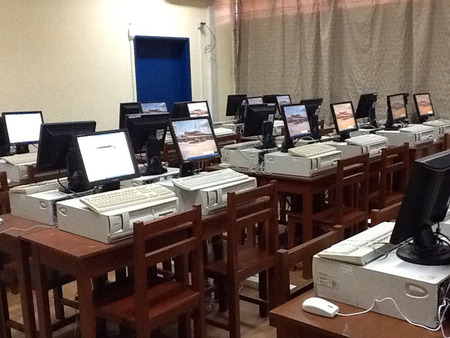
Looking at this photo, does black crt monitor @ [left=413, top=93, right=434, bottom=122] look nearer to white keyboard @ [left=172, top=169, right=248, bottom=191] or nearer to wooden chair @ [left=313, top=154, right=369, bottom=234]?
wooden chair @ [left=313, top=154, right=369, bottom=234]

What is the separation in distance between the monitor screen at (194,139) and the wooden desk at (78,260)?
94 cm

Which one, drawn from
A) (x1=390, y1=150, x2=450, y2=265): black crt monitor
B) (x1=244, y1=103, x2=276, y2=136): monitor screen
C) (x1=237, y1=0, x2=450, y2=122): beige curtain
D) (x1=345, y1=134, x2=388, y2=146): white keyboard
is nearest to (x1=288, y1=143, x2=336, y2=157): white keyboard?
(x1=345, y1=134, x2=388, y2=146): white keyboard

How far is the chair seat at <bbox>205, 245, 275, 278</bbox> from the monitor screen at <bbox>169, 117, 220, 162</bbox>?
66 cm

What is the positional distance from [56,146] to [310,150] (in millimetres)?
1890

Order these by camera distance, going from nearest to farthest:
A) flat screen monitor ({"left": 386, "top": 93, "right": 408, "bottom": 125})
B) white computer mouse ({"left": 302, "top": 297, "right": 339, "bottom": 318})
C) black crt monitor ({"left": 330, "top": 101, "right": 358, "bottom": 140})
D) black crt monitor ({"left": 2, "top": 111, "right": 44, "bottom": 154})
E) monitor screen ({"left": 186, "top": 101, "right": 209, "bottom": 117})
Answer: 1. white computer mouse ({"left": 302, "top": 297, "right": 339, "bottom": 318})
2. black crt monitor ({"left": 330, "top": 101, "right": 358, "bottom": 140})
3. black crt monitor ({"left": 2, "top": 111, "right": 44, "bottom": 154})
4. flat screen monitor ({"left": 386, "top": 93, "right": 408, "bottom": 125})
5. monitor screen ({"left": 186, "top": 101, "right": 209, "bottom": 117})

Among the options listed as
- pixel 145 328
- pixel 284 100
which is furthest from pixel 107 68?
pixel 145 328

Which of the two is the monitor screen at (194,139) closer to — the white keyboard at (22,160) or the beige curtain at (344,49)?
the white keyboard at (22,160)

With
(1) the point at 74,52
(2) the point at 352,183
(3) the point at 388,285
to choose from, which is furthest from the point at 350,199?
(1) the point at 74,52

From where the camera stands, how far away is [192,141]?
10.7 ft

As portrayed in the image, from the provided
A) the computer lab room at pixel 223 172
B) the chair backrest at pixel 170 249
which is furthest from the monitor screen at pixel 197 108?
the chair backrest at pixel 170 249

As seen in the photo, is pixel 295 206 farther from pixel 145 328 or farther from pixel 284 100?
pixel 284 100

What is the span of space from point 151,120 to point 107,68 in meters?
3.81

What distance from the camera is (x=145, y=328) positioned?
222 cm

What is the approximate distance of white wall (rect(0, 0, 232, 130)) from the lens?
19.4 feet
